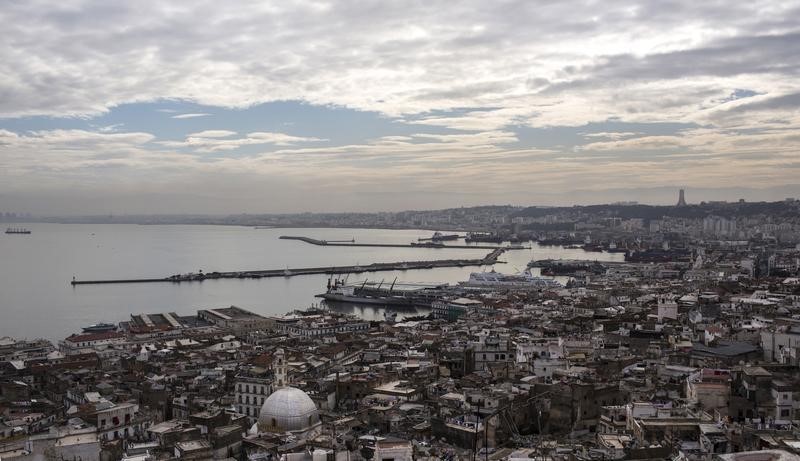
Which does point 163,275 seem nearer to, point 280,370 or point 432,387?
point 280,370

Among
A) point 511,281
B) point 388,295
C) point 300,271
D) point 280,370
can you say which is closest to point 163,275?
point 300,271

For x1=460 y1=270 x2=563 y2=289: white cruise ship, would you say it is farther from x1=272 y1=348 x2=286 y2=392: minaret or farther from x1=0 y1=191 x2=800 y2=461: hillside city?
x1=272 y1=348 x2=286 y2=392: minaret

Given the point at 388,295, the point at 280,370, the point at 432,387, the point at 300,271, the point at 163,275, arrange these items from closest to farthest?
1. the point at 280,370
2. the point at 432,387
3. the point at 388,295
4. the point at 163,275
5. the point at 300,271

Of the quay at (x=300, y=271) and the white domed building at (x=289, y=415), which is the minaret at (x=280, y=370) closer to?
the white domed building at (x=289, y=415)

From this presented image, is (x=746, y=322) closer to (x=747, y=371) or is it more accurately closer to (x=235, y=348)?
(x=747, y=371)

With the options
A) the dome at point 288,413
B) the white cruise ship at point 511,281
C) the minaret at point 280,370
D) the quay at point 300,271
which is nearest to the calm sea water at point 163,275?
the quay at point 300,271

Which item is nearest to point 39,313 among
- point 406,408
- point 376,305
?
point 376,305

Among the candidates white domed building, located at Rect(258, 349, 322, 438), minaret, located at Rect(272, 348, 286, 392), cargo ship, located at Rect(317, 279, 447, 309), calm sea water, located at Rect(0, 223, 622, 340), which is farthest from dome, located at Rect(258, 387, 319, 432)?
cargo ship, located at Rect(317, 279, 447, 309)
